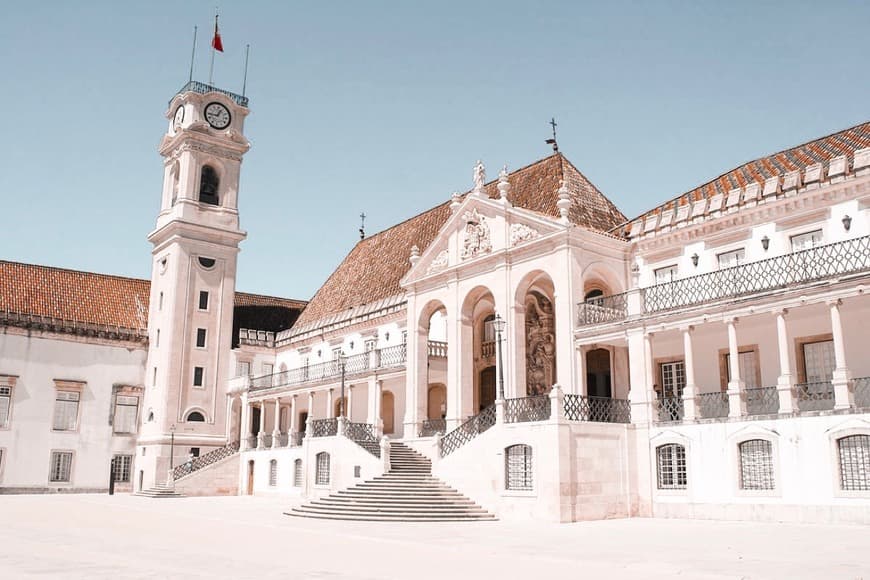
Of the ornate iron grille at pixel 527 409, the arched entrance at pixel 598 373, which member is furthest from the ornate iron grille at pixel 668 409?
the arched entrance at pixel 598 373

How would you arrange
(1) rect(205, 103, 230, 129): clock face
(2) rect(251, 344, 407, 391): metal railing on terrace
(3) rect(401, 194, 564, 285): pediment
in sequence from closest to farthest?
1. (3) rect(401, 194, 564, 285): pediment
2. (2) rect(251, 344, 407, 391): metal railing on terrace
3. (1) rect(205, 103, 230, 129): clock face

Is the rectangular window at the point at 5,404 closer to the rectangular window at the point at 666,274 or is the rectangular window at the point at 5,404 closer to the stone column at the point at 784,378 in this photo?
the rectangular window at the point at 666,274

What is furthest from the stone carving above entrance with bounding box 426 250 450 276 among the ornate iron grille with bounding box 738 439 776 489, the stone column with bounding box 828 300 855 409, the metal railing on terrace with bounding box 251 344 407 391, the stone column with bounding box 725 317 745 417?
the stone column with bounding box 828 300 855 409

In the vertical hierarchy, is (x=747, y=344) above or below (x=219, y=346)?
below

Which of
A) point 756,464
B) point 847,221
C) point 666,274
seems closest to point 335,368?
point 666,274

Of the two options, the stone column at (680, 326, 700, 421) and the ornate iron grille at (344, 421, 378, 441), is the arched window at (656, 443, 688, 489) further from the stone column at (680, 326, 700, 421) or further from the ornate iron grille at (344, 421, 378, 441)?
the ornate iron grille at (344, 421, 378, 441)

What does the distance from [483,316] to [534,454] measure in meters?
10.4

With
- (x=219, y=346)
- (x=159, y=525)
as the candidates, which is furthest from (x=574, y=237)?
(x=219, y=346)

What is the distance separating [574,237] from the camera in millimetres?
24297

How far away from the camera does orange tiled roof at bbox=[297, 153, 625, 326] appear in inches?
1117

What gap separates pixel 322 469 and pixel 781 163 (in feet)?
60.6

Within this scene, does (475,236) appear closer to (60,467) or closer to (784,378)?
(784,378)

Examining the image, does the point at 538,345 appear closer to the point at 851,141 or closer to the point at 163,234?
the point at 851,141

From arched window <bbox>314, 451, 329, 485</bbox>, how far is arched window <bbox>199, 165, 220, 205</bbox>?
20138 mm
